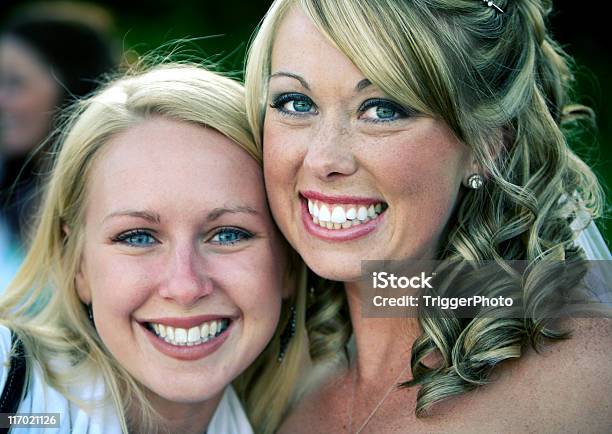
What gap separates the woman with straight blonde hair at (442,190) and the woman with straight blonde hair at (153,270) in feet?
0.55

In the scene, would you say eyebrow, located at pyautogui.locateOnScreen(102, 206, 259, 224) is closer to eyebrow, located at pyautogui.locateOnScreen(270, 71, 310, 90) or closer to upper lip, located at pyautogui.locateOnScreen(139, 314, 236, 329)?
upper lip, located at pyautogui.locateOnScreen(139, 314, 236, 329)

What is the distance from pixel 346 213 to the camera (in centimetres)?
259

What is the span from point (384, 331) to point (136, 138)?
1059mm

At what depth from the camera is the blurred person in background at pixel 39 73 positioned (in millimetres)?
5449

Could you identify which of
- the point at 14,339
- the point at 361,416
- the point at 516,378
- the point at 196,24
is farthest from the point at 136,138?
the point at 196,24

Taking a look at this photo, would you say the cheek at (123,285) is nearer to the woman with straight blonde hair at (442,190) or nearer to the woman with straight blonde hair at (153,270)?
the woman with straight blonde hair at (153,270)

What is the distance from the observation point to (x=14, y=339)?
8.86 feet

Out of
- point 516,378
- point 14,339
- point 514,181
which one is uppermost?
point 514,181

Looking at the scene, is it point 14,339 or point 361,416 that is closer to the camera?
point 14,339

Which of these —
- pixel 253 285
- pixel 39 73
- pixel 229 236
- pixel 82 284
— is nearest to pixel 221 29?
pixel 39 73

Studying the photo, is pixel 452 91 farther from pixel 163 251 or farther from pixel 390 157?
pixel 163 251

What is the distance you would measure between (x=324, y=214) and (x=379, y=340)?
0.58 meters

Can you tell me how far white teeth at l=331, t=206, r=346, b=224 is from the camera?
2590mm

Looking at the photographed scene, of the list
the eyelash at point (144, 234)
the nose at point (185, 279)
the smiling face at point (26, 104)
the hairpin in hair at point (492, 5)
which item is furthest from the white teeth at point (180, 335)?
the smiling face at point (26, 104)
